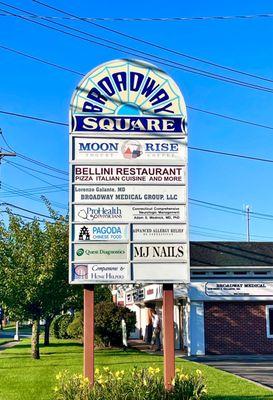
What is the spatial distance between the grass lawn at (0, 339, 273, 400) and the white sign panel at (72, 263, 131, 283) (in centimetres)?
367

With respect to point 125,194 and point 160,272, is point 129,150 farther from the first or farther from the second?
point 160,272

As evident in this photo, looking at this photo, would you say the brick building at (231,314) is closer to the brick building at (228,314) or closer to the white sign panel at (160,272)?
the brick building at (228,314)

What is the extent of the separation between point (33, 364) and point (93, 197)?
42.4 ft

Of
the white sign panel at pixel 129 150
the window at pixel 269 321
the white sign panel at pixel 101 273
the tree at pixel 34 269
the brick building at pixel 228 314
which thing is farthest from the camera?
the window at pixel 269 321

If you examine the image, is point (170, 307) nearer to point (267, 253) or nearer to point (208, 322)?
point (208, 322)

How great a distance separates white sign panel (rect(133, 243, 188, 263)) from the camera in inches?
416

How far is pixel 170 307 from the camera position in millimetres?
10602

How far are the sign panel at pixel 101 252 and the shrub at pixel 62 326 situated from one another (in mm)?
31717

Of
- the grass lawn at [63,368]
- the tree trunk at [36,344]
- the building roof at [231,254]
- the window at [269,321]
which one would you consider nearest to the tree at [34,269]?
the tree trunk at [36,344]

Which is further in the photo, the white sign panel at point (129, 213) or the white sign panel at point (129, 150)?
the white sign panel at point (129, 150)

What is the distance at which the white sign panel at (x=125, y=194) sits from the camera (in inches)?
418

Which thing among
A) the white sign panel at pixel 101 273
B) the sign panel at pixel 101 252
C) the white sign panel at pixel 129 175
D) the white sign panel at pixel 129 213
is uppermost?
the white sign panel at pixel 129 175

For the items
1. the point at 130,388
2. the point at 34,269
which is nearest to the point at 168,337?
the point at 130,388

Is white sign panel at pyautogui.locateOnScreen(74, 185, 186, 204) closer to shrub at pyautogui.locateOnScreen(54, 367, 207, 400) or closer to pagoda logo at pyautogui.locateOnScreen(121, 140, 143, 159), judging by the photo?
pagoda logo at pyautogui.locateOnScreen(121, 140, 143, 159)
